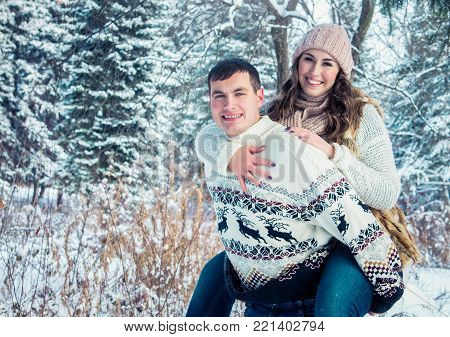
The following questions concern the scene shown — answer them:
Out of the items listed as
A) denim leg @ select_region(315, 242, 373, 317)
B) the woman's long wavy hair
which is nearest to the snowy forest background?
the woman's long wavy hair

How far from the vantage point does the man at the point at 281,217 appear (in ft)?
4.88

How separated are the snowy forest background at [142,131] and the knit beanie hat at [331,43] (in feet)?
4.50

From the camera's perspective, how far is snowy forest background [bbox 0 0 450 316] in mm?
3178

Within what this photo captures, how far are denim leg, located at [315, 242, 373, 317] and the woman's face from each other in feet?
2.00

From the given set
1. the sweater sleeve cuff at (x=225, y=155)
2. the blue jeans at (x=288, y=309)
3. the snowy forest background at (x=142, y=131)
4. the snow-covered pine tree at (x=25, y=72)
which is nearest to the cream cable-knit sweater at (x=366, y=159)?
the sweater sleeve cuff at (x=225, y=155)

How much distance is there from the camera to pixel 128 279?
323 cm

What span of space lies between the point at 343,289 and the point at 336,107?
0.65 m

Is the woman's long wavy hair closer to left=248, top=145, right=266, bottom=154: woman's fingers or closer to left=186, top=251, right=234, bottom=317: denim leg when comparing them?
left=248, top=145, right=266, bottom=154: woman's fingers

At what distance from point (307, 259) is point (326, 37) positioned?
0.81 meters

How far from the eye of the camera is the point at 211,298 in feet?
Answer: 5.93

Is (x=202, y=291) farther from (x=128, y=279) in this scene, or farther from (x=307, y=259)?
(x=128, y=279)

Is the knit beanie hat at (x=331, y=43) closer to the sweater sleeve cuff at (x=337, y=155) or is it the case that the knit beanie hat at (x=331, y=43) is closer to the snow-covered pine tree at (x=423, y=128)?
Answer: the sweater sleeve cuff at (x=337, y=155)

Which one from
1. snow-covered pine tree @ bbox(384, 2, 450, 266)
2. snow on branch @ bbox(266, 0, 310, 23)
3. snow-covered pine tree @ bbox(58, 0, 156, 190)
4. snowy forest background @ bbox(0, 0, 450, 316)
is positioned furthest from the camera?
snow-covered pine tree @ bbox(58, 0, 156, 190)

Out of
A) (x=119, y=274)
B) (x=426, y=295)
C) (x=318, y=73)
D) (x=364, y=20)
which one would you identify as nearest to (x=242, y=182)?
(x=318, y=73)
